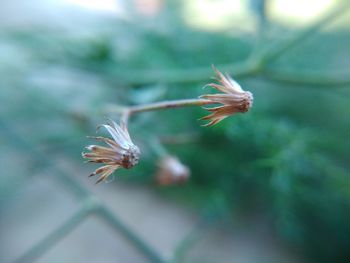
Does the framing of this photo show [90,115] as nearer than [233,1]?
Yes

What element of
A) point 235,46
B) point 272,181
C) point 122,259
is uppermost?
point 235,46

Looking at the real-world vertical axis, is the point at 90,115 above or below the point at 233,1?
below

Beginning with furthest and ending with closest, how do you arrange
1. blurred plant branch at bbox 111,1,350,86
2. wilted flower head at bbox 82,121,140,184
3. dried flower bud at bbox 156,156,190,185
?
blurred plant branch at bbox 111,1,350,86
dried flower bud at bbox 156,156,190,185
wilted flower head at bbox 82,121,140,184

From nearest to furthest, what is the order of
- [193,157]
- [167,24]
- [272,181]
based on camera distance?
[272,181] < [193,157] < [167,24]

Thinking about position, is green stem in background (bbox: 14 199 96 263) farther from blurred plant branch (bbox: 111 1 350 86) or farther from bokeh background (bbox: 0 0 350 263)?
blurred plant branch (bbox: 111 1 350 86)

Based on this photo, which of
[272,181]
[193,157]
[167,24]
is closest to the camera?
[272,181]

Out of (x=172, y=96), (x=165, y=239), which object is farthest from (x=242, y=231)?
(x=172, y=96)

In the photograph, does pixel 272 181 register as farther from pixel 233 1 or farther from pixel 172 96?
pixel 233 1

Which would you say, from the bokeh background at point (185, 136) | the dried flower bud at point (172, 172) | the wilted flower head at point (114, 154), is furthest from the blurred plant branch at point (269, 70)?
the wilted flower head at point (114, 154)

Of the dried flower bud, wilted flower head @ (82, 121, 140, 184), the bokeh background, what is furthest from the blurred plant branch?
wilted flower head @ (82, 121, 140, 184)
